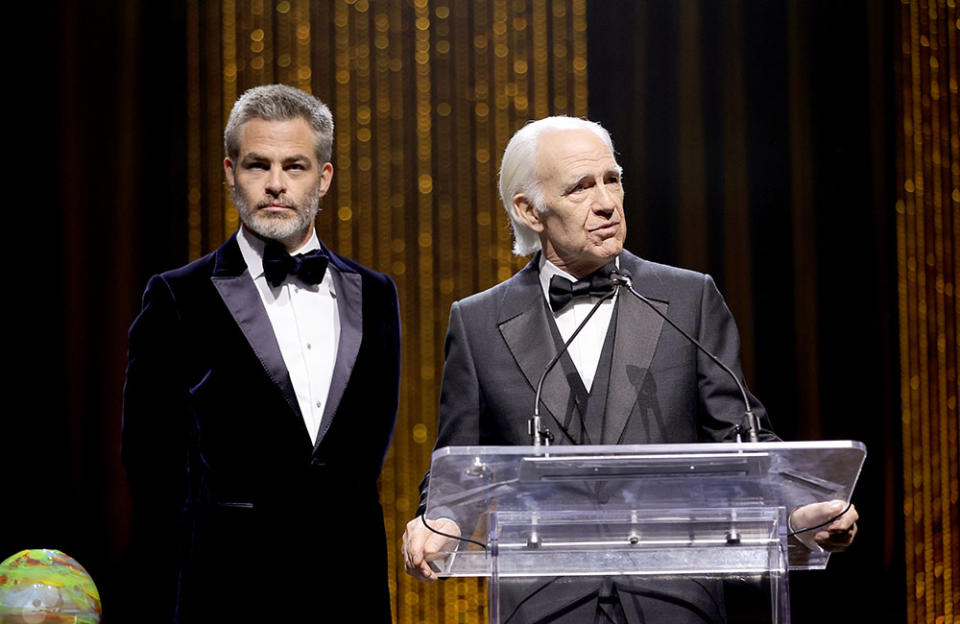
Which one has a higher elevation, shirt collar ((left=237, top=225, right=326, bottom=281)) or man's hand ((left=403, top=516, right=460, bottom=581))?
shirt collar ((left=237, top=225, right=326, bottom=281))

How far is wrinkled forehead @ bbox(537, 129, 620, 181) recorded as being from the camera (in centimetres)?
229

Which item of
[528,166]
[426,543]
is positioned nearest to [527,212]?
[528,166]

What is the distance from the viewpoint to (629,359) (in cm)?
209

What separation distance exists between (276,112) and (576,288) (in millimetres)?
828

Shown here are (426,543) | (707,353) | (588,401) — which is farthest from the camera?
(588,401)

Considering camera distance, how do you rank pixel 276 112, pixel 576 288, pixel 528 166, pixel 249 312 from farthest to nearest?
pixel 276 112 → pixel 249 312 → pixel 528 166 → pixel 576 288

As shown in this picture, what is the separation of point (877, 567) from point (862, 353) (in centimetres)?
76

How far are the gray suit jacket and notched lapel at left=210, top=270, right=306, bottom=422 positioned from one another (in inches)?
14.9

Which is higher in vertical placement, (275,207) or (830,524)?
(275,207)

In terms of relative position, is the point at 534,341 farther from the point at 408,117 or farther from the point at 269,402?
the point at 408,117

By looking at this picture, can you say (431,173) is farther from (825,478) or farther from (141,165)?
(825,478)

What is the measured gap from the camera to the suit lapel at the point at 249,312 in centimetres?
242

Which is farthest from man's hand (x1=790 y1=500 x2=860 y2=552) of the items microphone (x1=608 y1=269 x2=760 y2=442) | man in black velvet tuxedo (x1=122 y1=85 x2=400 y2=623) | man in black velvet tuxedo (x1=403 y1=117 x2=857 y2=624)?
man in black velvet tuxedo (x1=122 y1=85 x2=400 y2=623)

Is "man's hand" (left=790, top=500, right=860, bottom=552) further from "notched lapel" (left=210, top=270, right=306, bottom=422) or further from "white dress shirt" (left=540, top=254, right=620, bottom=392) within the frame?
"notched lapel" (left=210, top=270, right=306, bottom=422)
